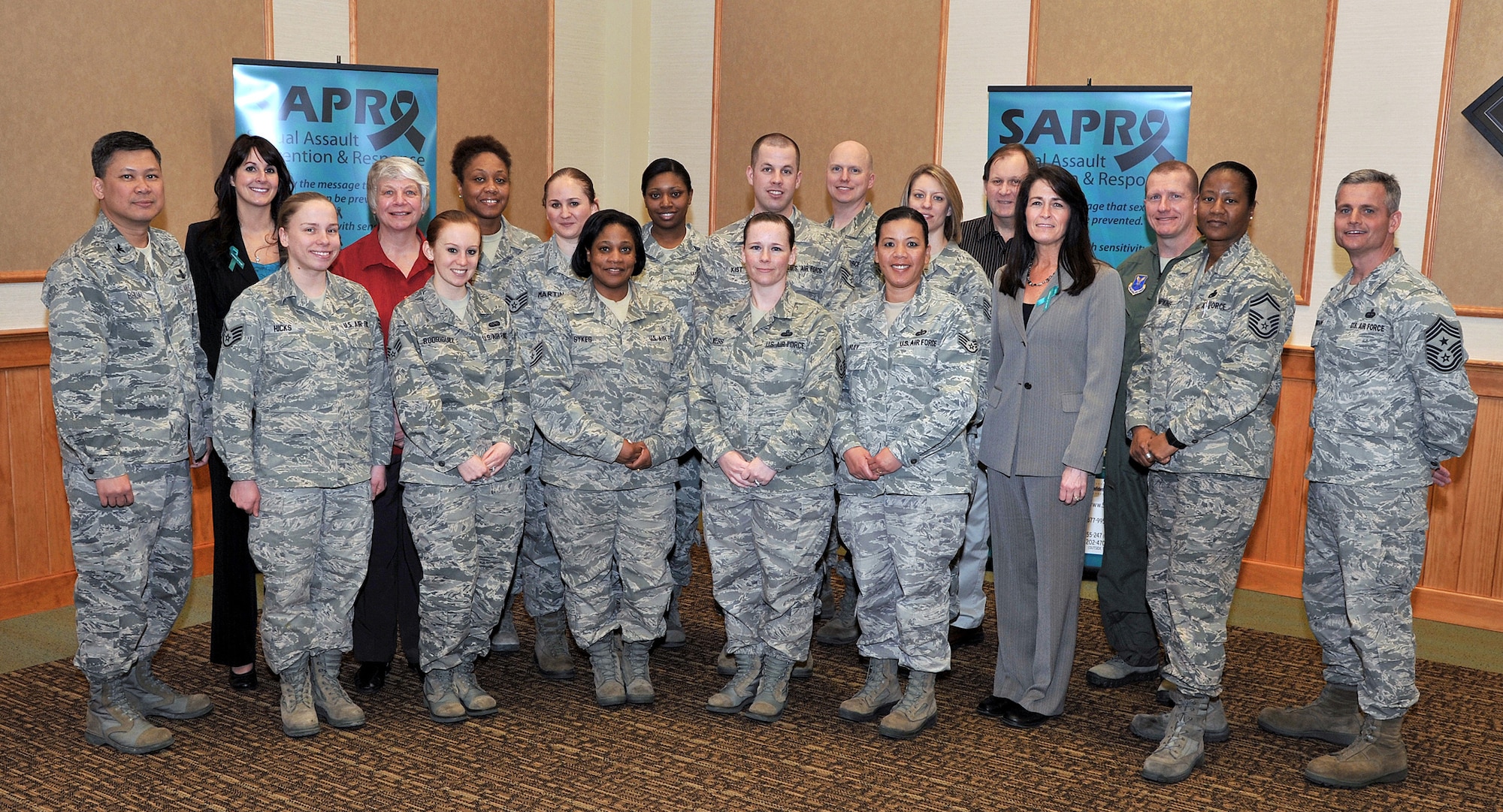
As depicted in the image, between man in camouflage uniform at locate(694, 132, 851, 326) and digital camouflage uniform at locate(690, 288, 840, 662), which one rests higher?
man in camouflage uniform at locate(694, 132, 851, 326)

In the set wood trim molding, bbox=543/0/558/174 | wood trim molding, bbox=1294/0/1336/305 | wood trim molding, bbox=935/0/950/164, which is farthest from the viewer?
wood trim molding, bbox=543/0/558/174

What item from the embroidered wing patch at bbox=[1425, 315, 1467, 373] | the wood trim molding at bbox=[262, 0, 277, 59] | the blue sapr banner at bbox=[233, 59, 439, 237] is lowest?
the embroidered wing patch at bbox=[1425, 315, 1467, 373]

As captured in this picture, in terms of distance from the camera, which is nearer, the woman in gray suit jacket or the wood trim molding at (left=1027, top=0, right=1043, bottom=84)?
the woman in gray suit jacket

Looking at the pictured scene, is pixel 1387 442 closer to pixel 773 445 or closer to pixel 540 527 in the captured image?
pixel 773 445

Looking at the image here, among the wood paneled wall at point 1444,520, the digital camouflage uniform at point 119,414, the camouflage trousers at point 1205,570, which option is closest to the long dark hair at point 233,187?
the digital camouflage uniform at point 119,414

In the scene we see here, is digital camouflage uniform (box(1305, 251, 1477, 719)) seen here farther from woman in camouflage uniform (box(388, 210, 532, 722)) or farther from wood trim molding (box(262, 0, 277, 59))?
wood trim molding (box(262, 0, 277, 59))

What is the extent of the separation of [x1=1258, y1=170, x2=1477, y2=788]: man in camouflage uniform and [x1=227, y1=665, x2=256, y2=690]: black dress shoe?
3.25m

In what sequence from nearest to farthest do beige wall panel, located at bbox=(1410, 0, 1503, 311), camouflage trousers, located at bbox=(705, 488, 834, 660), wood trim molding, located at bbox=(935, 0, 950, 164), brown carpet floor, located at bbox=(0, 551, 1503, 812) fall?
brown carpet floor, located at bbox=(0, 551, 1503, 812)
camouflage trousers, located at bbox=(705, 488, 834, 660)
beige wall panel, located at bbox=(1410, 0, 1503, 311)
wood trim molding, located at bbox=(935, 0, 950, 164)

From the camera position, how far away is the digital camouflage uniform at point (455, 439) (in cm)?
345

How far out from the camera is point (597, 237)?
11.8 ft

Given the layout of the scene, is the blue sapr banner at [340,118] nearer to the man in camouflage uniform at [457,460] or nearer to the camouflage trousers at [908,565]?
the man in camouflage uniform at [457,460]

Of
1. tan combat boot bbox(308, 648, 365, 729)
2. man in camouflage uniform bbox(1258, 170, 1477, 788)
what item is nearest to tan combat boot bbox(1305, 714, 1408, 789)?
man in camouflage uniform bbox(1258, 170, 1477, 788)

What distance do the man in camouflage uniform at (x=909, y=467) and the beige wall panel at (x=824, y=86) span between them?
265cm

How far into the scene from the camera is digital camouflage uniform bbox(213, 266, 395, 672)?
10.7ft
